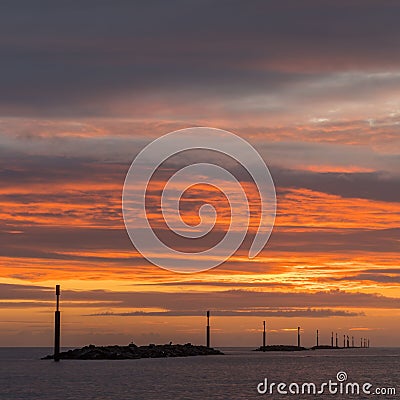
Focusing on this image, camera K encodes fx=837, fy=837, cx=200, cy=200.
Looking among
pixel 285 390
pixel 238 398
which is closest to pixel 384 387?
pixel 285 390

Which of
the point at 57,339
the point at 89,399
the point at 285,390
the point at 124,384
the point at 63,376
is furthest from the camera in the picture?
the point at 57,339

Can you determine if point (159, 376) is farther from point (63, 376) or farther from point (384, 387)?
point (384, 387)

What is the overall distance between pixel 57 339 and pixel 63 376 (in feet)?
101

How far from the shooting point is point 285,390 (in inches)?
4695

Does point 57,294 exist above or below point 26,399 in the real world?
above

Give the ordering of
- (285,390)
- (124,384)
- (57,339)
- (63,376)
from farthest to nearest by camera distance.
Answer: (57,339), (63,376), (124,384), (285,390)

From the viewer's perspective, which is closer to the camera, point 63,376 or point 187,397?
point 187,397

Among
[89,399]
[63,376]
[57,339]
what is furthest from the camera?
[57,339]

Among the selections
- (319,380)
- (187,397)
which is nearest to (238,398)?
(187,397)

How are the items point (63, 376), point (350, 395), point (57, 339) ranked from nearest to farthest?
→ 1. point (350, 395)
2. point (63, 376)
3. point (57, 339)

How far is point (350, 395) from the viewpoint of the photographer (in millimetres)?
109812

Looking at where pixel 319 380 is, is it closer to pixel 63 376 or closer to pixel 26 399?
pixel 63 376

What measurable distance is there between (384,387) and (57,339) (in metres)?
76.8

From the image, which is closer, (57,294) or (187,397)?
(187,397)
